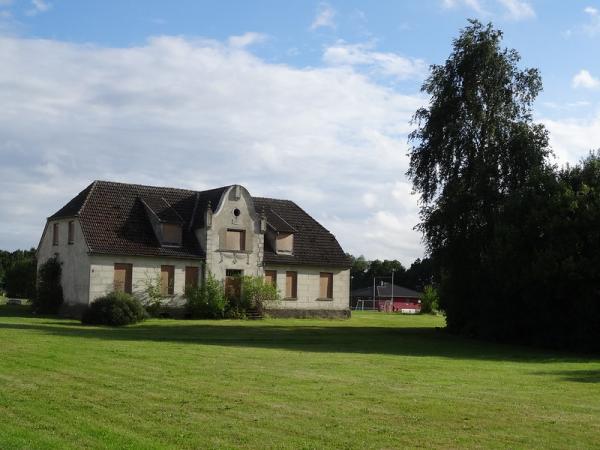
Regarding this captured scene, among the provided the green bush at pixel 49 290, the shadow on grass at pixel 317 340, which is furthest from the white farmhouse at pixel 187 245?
the shadow on grass at pixel 317 340

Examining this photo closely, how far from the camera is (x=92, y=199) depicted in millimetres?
51031

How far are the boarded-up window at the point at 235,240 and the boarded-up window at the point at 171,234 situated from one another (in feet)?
10.7

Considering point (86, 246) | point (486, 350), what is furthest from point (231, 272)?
point (486, 350)

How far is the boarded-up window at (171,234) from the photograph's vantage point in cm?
5166

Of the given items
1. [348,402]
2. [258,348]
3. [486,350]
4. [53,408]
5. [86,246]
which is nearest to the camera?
[53,408]

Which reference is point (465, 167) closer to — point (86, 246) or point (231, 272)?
point (231, 272)

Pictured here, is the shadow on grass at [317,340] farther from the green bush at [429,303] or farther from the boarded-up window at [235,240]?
the green bush at [429,303]

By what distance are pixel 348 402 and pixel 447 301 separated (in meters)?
29.6

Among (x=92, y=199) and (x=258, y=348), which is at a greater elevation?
(x=92, y=199)

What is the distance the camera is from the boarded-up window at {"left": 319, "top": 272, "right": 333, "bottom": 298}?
2279 inches

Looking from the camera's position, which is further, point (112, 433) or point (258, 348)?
point (258, 348)

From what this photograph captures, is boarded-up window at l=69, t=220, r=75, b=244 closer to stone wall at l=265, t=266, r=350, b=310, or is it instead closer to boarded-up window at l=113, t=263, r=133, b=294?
boarded-up window at l=113, t=263, r=133, b=294

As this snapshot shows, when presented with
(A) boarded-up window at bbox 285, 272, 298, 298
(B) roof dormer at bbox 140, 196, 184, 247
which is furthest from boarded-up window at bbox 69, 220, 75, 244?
(A) boarded-up window at bbox 285, 272, 298, 298

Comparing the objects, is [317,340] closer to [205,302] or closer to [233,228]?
[205,302]
